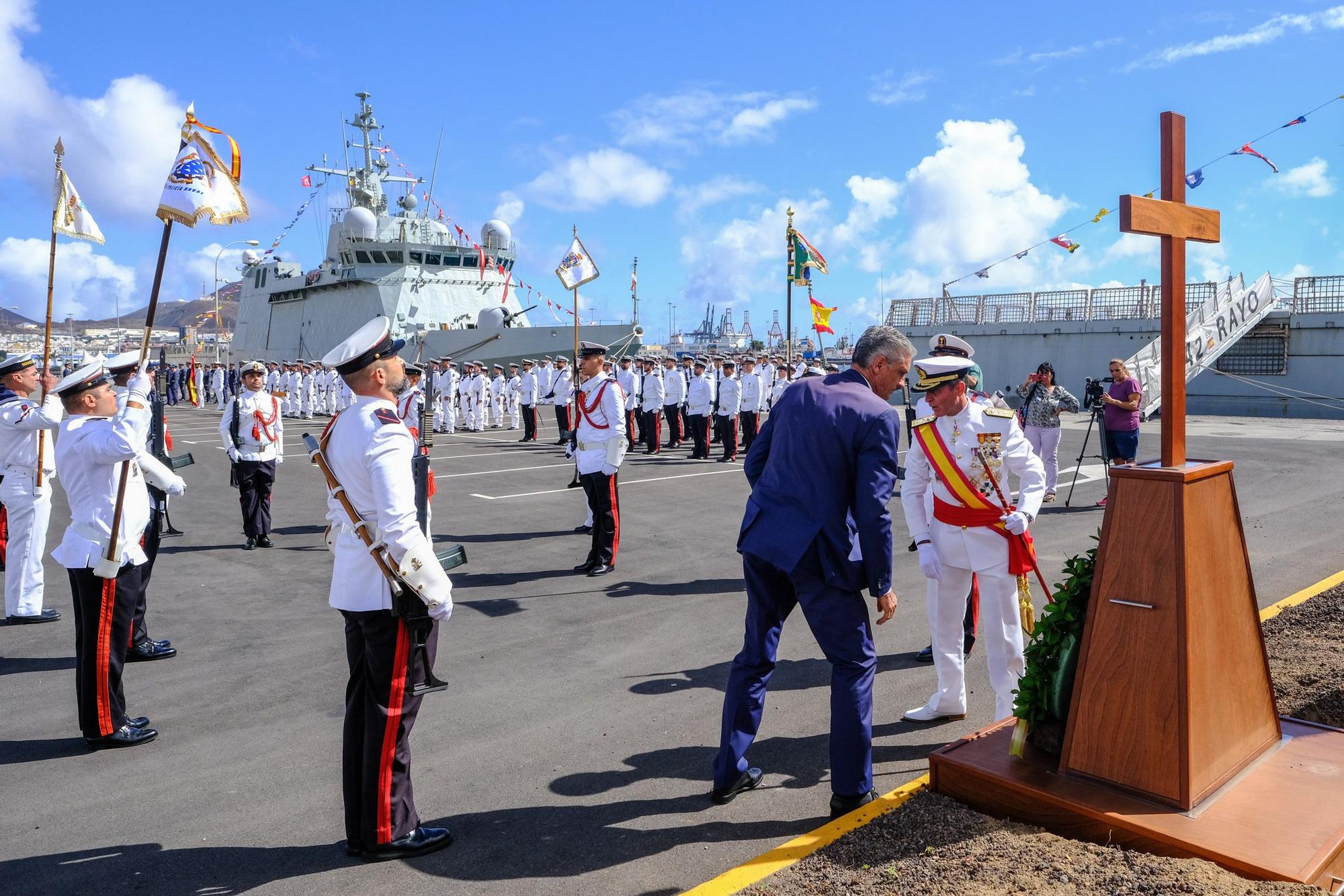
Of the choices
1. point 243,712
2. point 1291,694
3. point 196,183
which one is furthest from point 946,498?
point 196,183

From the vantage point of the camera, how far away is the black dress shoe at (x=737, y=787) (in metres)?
3.58

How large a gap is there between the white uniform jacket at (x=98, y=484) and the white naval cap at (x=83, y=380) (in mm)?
175

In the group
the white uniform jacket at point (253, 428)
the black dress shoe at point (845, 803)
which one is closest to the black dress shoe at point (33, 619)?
the white uniform jacket at point (253, 428)

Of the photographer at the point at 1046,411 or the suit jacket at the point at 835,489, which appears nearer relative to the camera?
the suit jacket at the point at 835,489

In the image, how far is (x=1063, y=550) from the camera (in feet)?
27.6

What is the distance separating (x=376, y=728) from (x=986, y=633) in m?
2.93

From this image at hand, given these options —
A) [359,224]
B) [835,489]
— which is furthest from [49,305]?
[359,224]

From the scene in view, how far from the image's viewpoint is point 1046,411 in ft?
36.0

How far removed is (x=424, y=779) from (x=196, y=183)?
11.1 ft

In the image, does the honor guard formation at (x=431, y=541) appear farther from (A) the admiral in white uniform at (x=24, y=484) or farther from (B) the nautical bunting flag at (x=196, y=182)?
(B) the nautical bunting flag at (x=196, y=182)

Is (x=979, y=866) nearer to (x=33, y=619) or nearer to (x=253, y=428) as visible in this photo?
(x=33, y=619)

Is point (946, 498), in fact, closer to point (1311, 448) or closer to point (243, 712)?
point (243, 712)

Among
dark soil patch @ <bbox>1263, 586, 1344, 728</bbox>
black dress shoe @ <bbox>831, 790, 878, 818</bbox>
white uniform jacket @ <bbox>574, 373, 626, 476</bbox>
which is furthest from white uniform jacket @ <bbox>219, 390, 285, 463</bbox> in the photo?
dark soil patch @ <bbox>1263, 586, 1344, 728</bbox>

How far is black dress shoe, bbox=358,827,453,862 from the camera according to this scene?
10.5 ft
